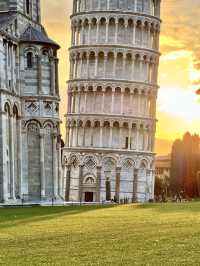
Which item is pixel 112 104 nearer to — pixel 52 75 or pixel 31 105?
pixel 52 75

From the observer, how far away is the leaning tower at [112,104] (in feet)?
329

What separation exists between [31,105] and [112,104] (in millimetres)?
34431

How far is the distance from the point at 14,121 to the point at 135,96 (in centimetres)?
3847

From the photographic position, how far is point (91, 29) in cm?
10200

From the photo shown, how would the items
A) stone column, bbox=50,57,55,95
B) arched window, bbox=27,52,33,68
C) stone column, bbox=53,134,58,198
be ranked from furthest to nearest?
stone column, bbox=50,57,55,95, stone column, bbox=53,134,58,198, arched window, bbox=27,52,33,68

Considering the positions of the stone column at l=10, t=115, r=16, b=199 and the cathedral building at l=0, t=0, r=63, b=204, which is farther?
the cathedral building at l=0, t=0, r=63, b=204

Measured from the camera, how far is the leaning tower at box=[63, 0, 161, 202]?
10031cm

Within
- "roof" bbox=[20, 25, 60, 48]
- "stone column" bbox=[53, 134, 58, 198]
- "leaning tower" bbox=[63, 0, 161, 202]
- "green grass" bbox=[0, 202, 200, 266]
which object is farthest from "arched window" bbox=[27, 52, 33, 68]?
"green grass" bbox=[0, 202, 200, 266]

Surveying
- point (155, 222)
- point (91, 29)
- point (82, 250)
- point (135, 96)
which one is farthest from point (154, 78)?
point (82, 250)

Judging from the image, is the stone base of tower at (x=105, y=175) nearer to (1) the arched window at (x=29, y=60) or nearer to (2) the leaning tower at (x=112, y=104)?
(2) the leaning tower at (x=112, y=104)

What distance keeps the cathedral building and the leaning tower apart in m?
31.3

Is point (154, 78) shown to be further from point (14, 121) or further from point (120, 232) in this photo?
point (120, 232)

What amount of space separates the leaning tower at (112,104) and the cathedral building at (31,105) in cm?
3128

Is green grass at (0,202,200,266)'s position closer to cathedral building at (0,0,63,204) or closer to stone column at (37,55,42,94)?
cathedral building at (0,0,63,204)
